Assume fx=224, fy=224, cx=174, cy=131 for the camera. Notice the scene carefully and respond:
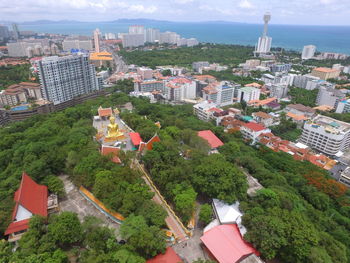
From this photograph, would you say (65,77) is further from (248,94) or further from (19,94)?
(248,94)

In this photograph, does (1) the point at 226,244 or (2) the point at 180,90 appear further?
(2) the point at 180,90

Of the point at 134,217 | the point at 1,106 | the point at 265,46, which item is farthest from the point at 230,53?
the point at 134,217

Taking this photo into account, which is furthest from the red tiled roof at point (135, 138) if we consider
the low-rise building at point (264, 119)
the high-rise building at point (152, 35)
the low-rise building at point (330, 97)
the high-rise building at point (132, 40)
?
the high-rise building at point (152, 35)

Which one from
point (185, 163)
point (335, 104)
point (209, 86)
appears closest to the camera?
point (185, 163)

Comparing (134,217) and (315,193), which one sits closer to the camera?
(134,217)

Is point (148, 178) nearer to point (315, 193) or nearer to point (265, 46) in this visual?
point (315, 193)

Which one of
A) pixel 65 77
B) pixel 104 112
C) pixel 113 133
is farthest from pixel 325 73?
pixel 65 77

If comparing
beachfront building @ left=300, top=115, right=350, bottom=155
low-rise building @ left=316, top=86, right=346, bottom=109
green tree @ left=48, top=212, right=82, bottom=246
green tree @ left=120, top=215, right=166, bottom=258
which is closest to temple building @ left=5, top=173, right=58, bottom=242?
green tree @ left=48, top=212, right=82, bottom=246
